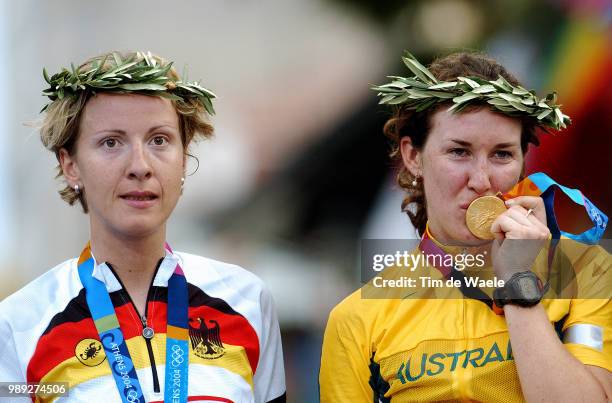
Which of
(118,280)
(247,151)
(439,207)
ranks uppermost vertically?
(247,151)

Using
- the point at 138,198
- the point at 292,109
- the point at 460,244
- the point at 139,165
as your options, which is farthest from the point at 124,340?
the point at 292,109

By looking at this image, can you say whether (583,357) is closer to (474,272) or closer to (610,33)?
(474,272)

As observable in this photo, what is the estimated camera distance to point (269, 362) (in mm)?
3422

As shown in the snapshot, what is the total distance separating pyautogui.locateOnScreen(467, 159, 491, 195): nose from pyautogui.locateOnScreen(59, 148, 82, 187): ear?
1.33 meters

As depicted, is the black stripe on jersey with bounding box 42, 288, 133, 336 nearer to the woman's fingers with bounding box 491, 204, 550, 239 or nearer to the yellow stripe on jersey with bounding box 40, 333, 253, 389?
the yellow stripe on jersey with bounding box 40, 333, 253, 389

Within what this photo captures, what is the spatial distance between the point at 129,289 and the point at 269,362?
1.85 ft

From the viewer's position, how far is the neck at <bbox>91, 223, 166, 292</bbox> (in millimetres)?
3295

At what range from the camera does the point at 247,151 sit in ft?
16.4

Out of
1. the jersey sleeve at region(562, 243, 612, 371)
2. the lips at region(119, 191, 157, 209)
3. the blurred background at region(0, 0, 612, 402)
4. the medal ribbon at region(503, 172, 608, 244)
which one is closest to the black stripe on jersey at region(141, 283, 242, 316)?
the lips at region(119, 191, 157, 209)

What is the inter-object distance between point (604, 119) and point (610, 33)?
496 mm

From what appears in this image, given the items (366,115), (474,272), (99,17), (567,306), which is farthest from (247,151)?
(567,306)

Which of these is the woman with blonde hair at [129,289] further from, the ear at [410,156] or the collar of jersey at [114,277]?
the ear at [410,156]

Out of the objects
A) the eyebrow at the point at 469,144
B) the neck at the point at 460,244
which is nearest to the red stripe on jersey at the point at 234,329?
the neck at the point at 460,244

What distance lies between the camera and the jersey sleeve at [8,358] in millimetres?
3041
